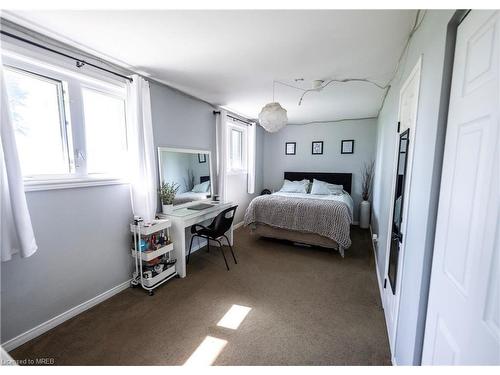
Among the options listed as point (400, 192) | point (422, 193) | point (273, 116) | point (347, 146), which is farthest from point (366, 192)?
point (422, 193)

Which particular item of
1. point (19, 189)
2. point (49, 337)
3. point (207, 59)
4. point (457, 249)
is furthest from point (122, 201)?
point (457, 249)

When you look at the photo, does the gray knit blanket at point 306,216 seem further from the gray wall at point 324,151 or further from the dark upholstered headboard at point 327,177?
the gray wall at point 324,151

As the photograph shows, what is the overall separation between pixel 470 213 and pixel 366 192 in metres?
4.31

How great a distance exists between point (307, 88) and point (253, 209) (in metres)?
2.00

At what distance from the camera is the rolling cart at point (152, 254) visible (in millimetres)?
2277

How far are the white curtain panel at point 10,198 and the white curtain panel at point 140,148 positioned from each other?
898mm

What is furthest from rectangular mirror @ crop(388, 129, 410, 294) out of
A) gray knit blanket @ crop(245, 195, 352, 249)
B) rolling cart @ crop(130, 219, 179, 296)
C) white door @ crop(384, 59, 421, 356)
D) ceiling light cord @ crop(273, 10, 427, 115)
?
rolling cart @ crop(130, 219, 179, 296)

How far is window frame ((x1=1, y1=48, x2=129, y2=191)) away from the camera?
163 cm

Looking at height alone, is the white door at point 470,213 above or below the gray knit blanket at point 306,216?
above

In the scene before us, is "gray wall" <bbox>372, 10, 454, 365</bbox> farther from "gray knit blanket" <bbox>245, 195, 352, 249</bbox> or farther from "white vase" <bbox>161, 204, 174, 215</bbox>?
"white vase" <bbox>161, 204, 174, 215</bbox>

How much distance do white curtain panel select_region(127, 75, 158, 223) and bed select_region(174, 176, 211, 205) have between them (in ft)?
1.91

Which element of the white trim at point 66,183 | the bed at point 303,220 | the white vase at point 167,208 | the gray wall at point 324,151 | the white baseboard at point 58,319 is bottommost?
the white baseboard at point 58,319

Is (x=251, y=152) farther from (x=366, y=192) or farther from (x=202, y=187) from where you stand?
(x=366, y=192)

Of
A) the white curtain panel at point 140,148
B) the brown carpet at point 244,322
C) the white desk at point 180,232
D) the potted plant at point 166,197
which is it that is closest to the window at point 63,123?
the white curtain panel at point 140,148
